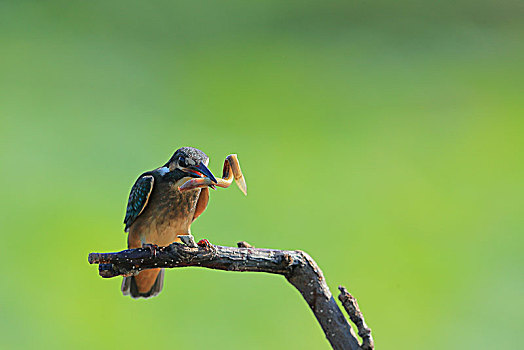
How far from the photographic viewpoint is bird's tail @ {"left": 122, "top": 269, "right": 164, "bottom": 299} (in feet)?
4.61

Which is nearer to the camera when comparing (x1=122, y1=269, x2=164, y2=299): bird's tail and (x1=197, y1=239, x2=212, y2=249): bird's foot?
(x1=197, y1=239, x2=212, y2=249): bird's foot

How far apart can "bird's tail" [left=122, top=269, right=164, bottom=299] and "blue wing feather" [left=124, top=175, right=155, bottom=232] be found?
0.18 metres

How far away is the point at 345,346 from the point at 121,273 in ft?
1.53

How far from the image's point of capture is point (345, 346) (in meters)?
1.01

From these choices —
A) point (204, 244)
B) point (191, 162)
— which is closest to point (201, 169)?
point (191, 162)

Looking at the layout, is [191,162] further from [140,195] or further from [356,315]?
[356,315]

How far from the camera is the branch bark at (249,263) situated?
3.41 feet

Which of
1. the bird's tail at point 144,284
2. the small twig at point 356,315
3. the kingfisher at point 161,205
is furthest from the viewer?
the bird's tail at point 144,284

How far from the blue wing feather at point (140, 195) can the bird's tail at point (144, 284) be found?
178 mm

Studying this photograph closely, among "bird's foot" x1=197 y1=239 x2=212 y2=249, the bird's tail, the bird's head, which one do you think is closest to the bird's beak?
the bird's head

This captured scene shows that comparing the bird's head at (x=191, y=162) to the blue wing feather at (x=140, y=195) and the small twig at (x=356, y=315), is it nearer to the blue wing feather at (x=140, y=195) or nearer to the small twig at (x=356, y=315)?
the blue wing feather at (x=140, y=195)

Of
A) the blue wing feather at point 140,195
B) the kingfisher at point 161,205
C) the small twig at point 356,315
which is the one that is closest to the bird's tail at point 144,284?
the kingfisher at point 161,205

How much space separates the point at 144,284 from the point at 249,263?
19.5 inches

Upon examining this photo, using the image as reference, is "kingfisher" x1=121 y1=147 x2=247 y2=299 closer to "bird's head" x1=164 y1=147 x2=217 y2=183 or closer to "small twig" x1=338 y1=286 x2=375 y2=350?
"bird's head" x1=164 y1=147 x2=217 y2=183
